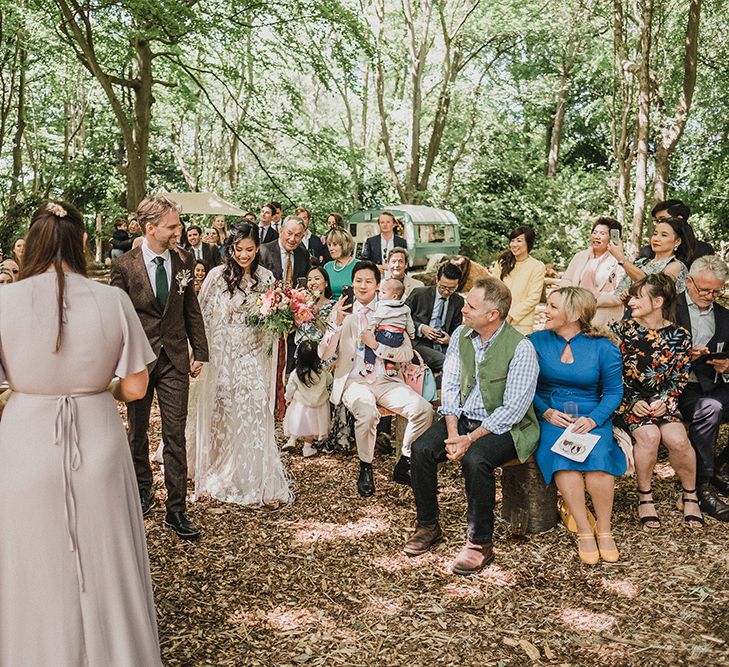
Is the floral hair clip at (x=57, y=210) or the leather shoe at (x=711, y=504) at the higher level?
the floral hair clip at (x=57, y=210)

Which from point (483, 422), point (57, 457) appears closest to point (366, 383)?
point (483, 422)

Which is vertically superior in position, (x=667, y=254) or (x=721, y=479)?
(x=667, y=254)

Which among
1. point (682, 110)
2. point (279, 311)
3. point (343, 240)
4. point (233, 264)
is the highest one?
point (682, 110)

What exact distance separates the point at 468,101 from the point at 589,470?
2282cm

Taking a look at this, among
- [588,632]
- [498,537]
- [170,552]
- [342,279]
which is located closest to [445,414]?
[498,537]

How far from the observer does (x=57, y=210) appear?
2725 millimetres

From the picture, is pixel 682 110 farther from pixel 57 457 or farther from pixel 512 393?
pixel 57 457

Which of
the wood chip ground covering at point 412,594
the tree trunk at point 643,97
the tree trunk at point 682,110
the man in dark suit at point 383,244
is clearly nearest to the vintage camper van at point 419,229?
the tree trunk at point 643,97

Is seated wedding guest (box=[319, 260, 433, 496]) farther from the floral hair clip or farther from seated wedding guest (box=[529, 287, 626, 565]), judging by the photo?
the floral hair clip

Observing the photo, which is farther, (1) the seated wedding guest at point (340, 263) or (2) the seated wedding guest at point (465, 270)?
(1) the seated wedding guest at point (340, 263)

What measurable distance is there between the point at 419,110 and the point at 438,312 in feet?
46.9

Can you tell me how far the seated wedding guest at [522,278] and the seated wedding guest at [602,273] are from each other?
10.8 inches

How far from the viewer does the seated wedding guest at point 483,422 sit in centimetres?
457

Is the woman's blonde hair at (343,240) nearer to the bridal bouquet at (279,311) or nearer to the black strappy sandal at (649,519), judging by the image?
the bridal bouquet at (279,311)
